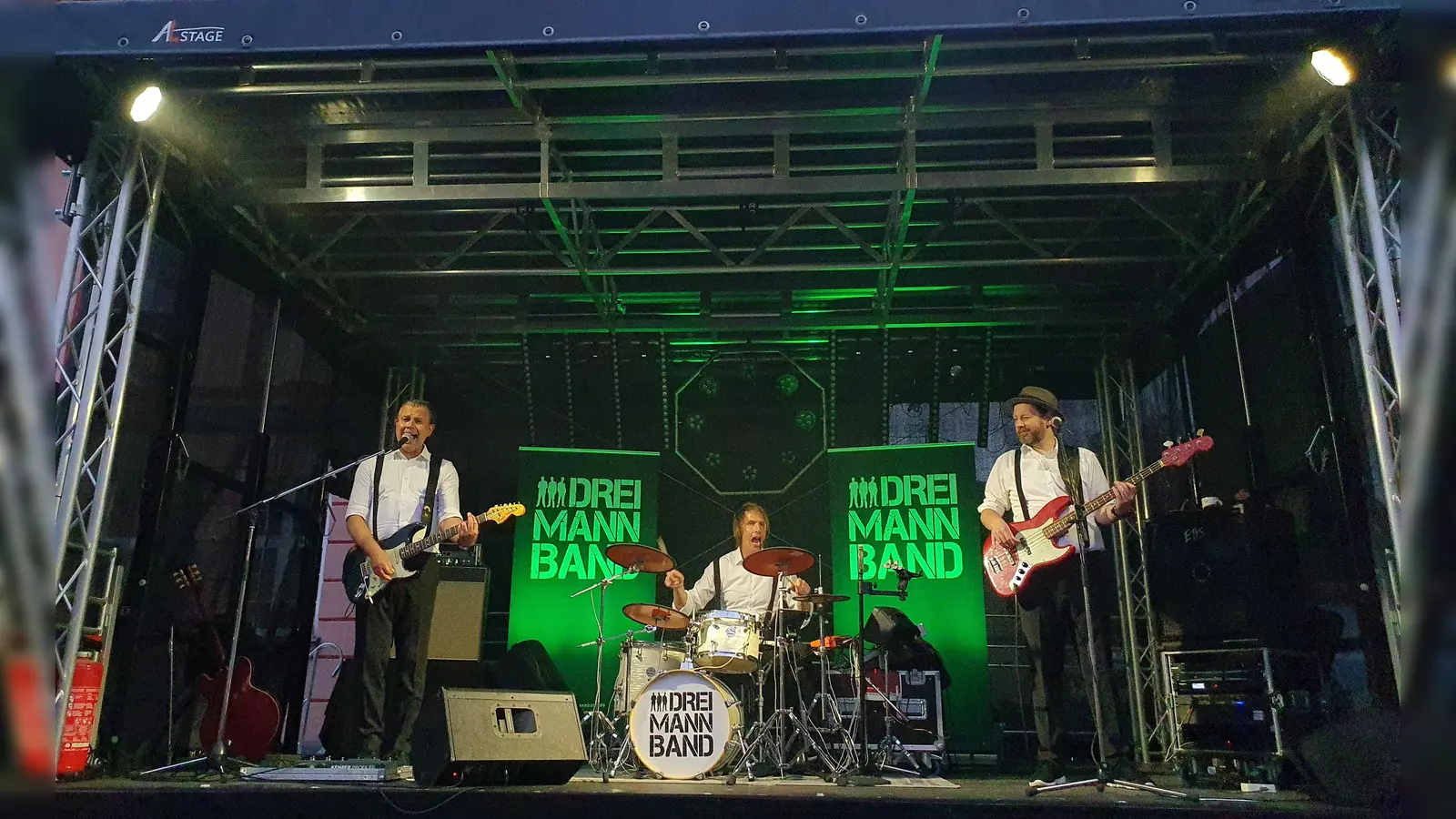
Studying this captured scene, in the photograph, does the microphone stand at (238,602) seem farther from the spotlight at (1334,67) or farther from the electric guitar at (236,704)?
the spotlight at (1334,67)

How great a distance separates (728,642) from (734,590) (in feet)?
3.99

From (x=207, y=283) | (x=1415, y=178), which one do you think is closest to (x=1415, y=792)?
(x=1415, y=178)

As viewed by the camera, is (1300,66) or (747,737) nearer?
(1300,66)

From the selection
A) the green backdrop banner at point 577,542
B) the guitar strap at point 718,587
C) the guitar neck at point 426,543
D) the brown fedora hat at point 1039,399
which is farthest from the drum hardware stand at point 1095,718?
the green backdrop banner at point 577,542

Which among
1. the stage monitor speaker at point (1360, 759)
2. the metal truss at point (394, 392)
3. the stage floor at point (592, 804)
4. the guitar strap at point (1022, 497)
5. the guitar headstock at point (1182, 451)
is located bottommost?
the stage floor at point (592, 804)

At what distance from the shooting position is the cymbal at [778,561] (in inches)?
244

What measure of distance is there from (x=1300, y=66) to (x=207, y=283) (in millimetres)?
7252

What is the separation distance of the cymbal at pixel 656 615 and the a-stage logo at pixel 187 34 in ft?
13.4

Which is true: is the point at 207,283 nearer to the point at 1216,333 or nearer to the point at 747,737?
the point at 747,737

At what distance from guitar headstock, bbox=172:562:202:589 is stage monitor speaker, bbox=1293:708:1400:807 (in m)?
6.67

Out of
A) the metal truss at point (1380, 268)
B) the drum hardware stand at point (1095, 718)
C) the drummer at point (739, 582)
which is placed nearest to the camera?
the drum hardware stand at point (1095, 718)

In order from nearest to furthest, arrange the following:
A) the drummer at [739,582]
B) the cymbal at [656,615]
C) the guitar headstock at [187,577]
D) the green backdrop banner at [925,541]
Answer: the cymbal at [656,615]
the guitar headstock at [187,577]
the drummer at [739,582]
the green backdrop banner at [925,541]

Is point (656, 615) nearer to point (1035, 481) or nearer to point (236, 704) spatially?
point (1035, 481)

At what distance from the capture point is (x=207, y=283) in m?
7.30
